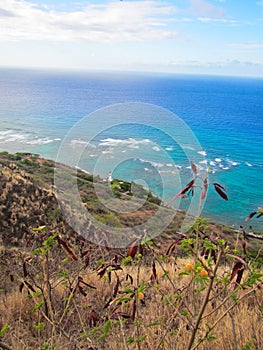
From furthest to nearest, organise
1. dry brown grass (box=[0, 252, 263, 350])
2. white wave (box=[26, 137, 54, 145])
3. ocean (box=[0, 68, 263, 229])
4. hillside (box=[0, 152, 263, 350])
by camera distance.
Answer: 1. white wave (box=[26, 137, 54, 145])
2. ocean (box=[0, 68, 263, 229])
3. dry brown grass (box=[0, 252, 263, 350])
4. hillside (box=[0, 152, 263, 350])

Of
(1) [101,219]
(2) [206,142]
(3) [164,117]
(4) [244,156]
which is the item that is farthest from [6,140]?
(3) [164,117]

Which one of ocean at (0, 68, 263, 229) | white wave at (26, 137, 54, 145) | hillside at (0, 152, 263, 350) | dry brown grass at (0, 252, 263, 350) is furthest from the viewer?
white wave at (26, 137, 54, 145)

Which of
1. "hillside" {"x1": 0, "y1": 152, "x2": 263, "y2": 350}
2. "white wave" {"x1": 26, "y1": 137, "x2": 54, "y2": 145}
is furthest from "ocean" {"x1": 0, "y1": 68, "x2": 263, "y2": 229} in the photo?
"hillside" {"x1": 0, "y1": 152, "x2": 263, "y2": 350}

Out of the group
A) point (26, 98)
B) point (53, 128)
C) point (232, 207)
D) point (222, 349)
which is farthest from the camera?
point (26, 98)

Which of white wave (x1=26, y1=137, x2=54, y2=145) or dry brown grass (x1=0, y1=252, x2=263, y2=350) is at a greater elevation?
dry brown grass (x1=0, y1=252, x2=263, y2=350)

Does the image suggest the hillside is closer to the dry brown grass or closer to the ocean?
the dry brown grass

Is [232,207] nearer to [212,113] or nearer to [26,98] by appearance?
[212,113]

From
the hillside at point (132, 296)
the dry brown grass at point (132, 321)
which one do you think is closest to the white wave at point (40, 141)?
the hillside at point (132, 296)

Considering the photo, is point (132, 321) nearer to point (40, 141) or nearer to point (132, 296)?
point (132, 296)

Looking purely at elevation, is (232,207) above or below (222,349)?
below
